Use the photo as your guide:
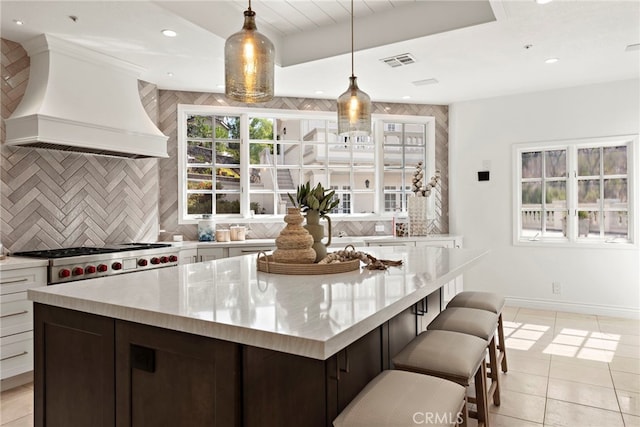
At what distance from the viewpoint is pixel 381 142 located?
563 centimetres

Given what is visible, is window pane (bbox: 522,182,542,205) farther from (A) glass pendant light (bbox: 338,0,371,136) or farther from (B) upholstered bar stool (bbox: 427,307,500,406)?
(A) glass pendant light (bbox: 338,0,371,136)

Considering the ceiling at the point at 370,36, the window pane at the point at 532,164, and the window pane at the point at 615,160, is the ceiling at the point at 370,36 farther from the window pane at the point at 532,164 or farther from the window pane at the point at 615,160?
the window pane at the point at 532,164

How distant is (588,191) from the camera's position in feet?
16.1

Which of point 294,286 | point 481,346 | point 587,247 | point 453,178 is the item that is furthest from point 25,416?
point 587,247

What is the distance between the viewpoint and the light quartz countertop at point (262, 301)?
3.64ft

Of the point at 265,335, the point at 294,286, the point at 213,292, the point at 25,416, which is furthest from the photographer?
the point at 25,416

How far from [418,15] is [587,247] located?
11.0 ft

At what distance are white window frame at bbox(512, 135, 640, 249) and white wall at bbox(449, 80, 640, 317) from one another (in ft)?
0.20

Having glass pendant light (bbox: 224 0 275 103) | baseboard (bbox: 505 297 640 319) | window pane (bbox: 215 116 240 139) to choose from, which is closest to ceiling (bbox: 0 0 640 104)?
window pane (bbox: 215 116 240 139)

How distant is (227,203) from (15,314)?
2.55 m

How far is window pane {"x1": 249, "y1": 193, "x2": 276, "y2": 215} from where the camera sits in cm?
524

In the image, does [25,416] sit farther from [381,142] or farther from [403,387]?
[381,142]

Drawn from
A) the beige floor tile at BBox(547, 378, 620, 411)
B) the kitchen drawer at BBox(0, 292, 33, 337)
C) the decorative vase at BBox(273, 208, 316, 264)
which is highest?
the decorative vase at BBox(273, 208, 316, 264)

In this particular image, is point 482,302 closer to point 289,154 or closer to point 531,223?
point 531,223
